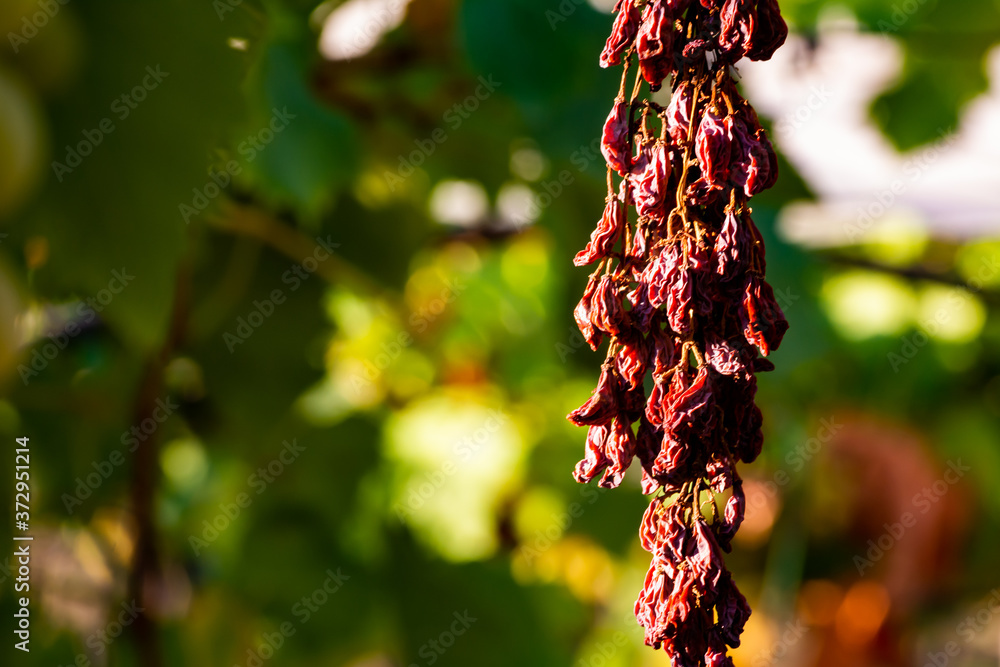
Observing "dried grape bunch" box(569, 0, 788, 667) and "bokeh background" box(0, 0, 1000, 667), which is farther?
"bokeh background" box(0, 0, 1000, 667)

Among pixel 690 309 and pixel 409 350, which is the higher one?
pixel 690 309

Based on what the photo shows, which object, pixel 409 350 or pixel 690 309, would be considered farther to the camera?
pixel 409 350

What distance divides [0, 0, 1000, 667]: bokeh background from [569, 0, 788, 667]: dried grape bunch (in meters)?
0.09

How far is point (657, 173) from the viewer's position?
11 cm

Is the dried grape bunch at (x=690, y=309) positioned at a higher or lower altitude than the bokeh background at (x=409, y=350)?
higher

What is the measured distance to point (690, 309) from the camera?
10cm

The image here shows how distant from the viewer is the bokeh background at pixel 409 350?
0.74 feet

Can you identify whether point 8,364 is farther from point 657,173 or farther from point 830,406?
point 830,406

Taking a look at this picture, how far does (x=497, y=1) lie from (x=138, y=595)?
1.13 ft

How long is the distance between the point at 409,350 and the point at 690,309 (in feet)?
3.54

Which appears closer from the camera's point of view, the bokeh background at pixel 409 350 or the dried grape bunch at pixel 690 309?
the dried grape bunch at pixel 690 309

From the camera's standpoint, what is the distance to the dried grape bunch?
0.10 m

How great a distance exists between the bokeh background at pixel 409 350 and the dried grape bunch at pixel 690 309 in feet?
0.28

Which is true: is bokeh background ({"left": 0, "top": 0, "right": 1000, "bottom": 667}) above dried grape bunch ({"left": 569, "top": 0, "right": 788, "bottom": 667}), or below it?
below
